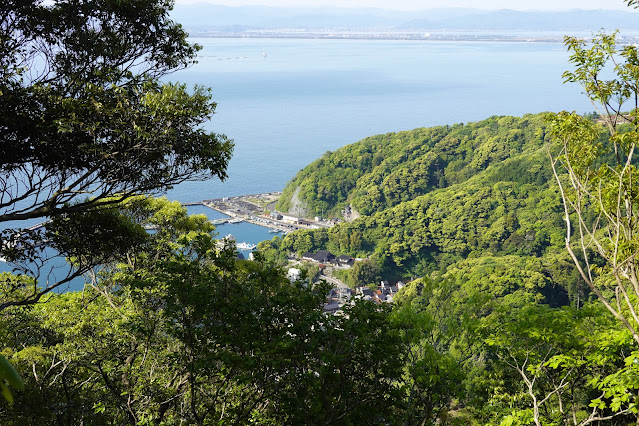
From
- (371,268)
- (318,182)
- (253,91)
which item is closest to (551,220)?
(371,268)

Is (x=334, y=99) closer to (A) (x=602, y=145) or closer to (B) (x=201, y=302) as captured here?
A: (B) (x=201, y=302)

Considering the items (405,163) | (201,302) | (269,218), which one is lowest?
(269,218)

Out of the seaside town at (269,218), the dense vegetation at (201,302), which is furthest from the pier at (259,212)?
the dense vegetation at (201,302)

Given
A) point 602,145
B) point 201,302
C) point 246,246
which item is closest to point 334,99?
point 246,246

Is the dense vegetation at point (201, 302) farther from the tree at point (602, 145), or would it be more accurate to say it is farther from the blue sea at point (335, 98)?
the blue sea at point (335, 98)

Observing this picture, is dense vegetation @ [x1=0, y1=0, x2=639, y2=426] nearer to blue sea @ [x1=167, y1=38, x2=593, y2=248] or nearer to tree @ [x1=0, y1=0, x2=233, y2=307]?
tree @ [x1=0, y1=0, x2=233, y2=307]

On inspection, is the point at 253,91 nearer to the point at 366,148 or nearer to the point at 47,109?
the point at 366,148
